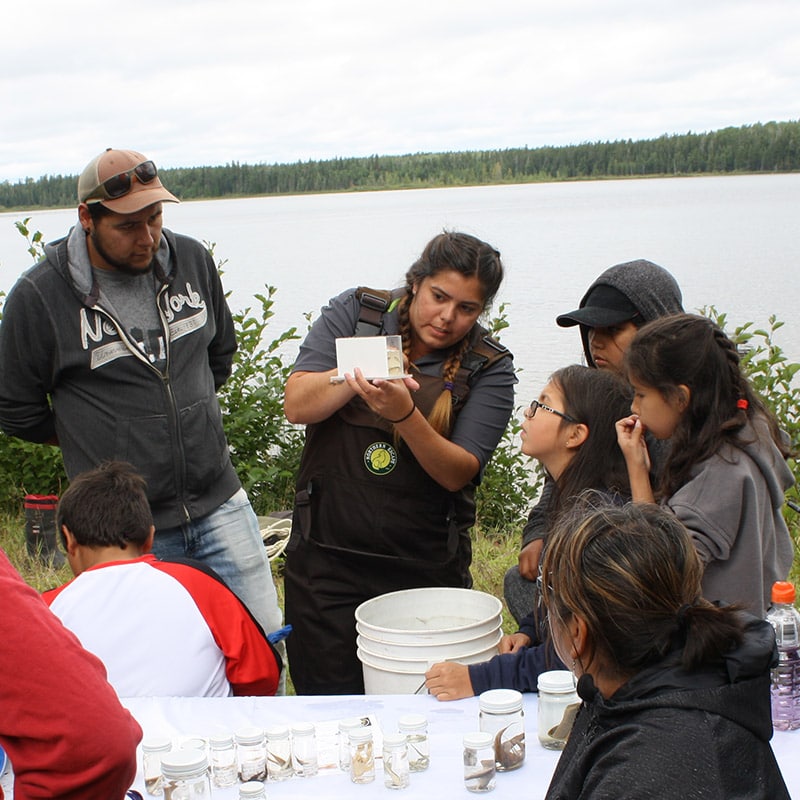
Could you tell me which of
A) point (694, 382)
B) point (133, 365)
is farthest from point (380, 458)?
point (694, 382)

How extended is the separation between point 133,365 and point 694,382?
1685 millimetres

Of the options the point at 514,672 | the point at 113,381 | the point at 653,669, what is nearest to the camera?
the point at 653,669

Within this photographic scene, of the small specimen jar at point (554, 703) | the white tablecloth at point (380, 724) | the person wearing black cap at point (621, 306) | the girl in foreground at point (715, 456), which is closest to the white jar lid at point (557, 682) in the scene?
the small specimen jar at point (554, 703)

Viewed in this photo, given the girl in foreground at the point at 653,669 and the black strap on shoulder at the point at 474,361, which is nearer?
the girl in foreground at the point at 653,669

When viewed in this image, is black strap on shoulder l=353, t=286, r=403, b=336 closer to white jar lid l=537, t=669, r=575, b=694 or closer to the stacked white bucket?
the stacked white bucket

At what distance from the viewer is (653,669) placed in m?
1.52

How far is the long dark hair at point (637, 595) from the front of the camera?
152 cm

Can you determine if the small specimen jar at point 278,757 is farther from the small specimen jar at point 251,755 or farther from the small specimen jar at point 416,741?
the small specimen jar at point 416,741

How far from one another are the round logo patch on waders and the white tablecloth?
0.77 meters

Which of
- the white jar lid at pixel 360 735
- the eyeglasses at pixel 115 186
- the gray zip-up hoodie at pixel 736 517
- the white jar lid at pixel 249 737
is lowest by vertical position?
the white jar lid at pixel 249 737

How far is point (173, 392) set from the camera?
3.10 meters

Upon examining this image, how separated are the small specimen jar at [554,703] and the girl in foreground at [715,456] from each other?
53 centimetres

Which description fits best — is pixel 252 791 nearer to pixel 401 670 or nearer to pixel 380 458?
pixel 401 670

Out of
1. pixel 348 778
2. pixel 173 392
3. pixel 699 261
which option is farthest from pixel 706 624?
pixel 699 261
